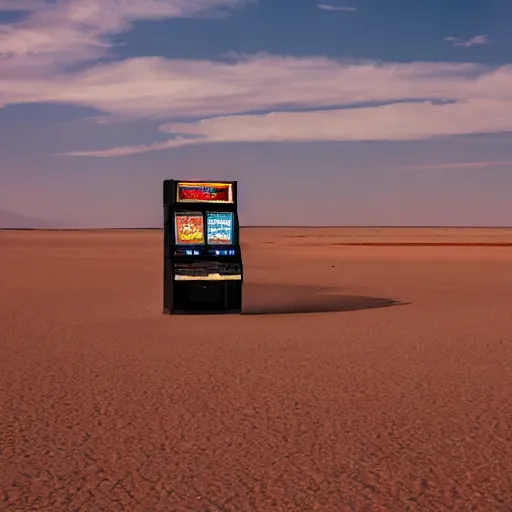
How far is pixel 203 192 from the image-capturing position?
52.7ft

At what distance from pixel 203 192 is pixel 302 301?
385 centimetres

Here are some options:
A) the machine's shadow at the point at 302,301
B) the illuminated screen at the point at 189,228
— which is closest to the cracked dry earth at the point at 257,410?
the machine's shadow at the point at 302,301

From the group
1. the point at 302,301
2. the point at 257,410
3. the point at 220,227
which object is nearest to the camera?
the point at 257,410

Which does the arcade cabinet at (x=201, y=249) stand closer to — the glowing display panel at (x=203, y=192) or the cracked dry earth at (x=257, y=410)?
the glowing display panel at (x=203, y=192)

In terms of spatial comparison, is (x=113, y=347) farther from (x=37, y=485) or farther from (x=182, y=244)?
(x=37, y=485)

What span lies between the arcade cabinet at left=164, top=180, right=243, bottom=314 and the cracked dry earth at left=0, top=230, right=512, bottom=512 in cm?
62

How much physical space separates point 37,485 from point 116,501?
66cm

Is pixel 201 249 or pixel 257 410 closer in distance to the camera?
pixel 257 410

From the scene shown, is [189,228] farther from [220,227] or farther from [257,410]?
[257,410]

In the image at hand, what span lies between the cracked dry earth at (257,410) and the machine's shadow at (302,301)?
41cm

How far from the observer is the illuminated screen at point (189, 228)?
626 inches

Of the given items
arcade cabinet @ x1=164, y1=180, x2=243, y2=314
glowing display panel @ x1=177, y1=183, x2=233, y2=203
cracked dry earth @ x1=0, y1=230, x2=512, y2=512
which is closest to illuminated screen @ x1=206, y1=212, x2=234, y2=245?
arcade cabinet @ x1=164, y1=180, x2=243, y2=314

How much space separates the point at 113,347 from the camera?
37.8 ft

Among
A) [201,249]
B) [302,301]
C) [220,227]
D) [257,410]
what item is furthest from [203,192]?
[257,410]
